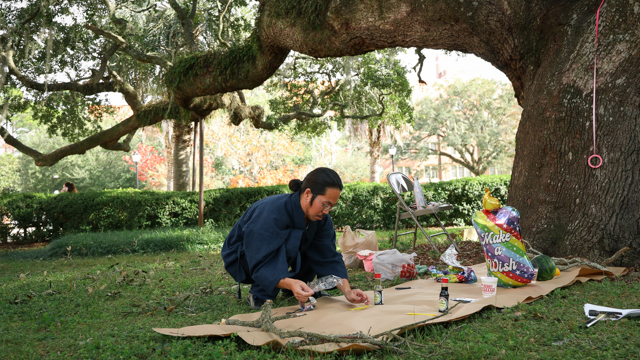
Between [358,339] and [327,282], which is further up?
[327,282]

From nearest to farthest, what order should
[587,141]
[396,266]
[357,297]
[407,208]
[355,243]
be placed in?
[357,297] → [587,141] → [396,266] → [355,243] → [407,208]

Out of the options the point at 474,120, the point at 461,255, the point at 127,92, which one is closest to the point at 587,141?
the point at 461,255

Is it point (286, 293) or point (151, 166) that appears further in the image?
point (151, 166)

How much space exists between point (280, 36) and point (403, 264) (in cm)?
343

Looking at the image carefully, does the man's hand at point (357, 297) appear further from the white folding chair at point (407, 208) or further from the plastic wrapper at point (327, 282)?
the white folding chair at point (407, 208)

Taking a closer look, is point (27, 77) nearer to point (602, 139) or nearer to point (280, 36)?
point (280, 36)

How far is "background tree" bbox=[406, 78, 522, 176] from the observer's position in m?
27.3

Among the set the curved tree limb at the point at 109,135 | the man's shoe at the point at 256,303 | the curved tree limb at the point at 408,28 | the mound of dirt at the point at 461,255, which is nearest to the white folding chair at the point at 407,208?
the mound of dirt at the point at 461,255

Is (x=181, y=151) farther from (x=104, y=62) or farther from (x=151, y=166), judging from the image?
(x=151, y=166)

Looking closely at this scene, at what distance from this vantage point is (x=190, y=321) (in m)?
3.53

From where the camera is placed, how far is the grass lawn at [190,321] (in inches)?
101

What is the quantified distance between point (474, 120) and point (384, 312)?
26660 millimetres

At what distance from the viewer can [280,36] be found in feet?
20.4

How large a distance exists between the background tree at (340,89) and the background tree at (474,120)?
543 inches
